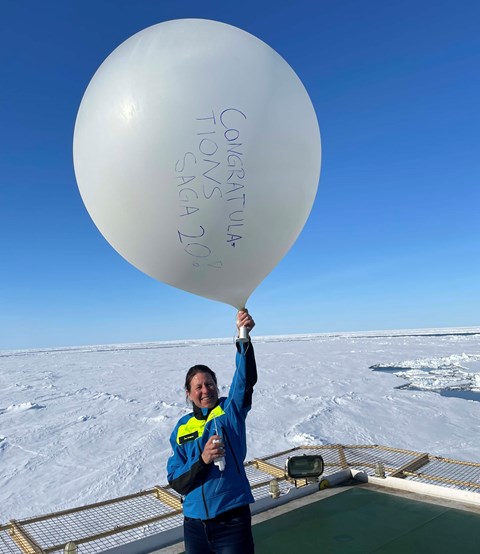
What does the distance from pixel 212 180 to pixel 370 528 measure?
2019 millimetres

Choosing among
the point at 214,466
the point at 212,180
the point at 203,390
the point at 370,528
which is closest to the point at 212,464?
the point at 214,466

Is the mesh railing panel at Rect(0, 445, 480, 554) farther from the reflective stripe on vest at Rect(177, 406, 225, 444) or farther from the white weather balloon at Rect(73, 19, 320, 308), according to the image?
the white weather balloon at Rect(73, 19, 320, 308)

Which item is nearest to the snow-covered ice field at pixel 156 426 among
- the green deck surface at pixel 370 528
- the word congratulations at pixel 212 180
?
the green deck surface at pixel 370 528

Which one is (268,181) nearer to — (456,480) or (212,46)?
(212,46)

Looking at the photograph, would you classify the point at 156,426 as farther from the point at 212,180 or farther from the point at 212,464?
the point at 212,180

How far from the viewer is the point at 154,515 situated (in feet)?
7.76

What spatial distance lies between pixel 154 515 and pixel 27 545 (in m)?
0.66

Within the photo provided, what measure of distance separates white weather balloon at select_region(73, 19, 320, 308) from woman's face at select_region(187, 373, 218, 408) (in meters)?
0.40

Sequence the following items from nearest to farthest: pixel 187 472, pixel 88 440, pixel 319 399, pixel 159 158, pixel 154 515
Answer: pixel 187 472 < pixel 159 158 < pixel 154 515 < pixel 88 440 < pixel 319 399

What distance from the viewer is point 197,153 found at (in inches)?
59.7

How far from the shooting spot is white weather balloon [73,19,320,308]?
1529 millimetres

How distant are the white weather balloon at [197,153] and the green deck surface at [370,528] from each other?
1.32m

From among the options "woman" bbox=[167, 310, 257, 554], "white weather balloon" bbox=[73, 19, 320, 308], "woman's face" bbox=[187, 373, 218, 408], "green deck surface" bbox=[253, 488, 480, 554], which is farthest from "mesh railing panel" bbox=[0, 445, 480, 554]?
"white weather balloon" bbox=[73, 19, 320, 308]

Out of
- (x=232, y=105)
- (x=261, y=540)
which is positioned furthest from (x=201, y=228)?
(x=261, y=540)
